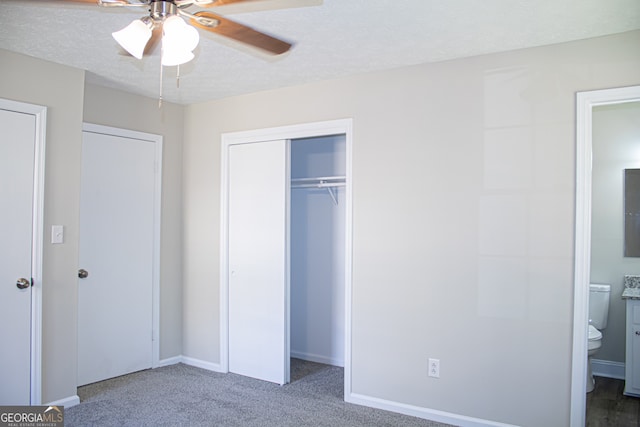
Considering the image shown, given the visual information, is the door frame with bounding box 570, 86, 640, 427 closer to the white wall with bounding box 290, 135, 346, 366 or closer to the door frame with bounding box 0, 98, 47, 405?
the white wall with bounding box 290, 135, 346, 366

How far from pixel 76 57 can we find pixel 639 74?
3396 millimetres

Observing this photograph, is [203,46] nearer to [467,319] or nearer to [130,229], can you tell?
[130,229]

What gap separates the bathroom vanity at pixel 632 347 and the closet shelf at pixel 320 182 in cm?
246

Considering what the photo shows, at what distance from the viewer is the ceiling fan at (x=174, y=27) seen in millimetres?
1725

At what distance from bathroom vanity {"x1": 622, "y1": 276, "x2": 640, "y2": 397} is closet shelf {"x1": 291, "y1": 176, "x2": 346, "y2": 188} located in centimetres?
246

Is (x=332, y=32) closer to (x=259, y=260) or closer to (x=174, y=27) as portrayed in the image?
(x=174, y=27)

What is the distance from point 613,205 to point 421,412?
243 cm

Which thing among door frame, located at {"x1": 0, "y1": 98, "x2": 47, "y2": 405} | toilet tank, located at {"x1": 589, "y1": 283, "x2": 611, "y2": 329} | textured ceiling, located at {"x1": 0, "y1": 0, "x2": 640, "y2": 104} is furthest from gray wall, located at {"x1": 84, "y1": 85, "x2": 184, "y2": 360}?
toilet tank, located at {"x1": 589, "y1": 283, "x2": 611, "y2": 329}

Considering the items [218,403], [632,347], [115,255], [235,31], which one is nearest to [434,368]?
[218,403]

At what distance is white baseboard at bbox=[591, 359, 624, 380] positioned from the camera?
13.4 feet

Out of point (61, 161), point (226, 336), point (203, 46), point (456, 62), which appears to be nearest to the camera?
point (203, 46)

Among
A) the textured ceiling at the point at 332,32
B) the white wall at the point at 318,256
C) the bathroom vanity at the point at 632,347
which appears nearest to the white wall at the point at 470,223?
the textured ceiling at the point at 332,32

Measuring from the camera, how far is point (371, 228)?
3436 mm

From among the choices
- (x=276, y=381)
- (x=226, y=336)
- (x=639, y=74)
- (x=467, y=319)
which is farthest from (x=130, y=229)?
(x=639, y=74)
